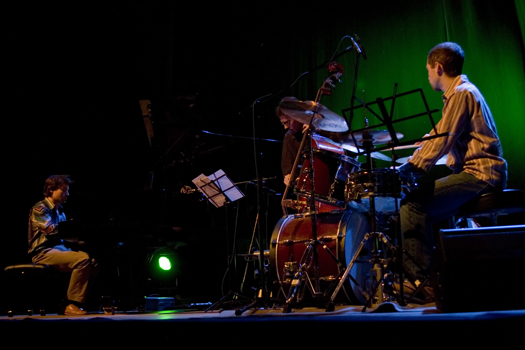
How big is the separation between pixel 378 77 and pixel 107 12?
4534 mm

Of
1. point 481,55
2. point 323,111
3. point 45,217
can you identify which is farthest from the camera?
point 45,217

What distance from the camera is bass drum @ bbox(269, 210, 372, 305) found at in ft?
14.0

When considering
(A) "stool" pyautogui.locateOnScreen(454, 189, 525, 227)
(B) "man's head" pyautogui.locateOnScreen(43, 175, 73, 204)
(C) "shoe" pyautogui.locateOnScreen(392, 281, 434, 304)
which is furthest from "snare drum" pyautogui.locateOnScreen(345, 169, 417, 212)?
(B) "man's head" pyautogui.locateOnScreen(43, 175, 73, 204)

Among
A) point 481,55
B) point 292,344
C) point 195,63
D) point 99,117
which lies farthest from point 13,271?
point 481,55

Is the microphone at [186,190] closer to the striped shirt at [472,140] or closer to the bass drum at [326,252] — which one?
the bass drum at [326,252]

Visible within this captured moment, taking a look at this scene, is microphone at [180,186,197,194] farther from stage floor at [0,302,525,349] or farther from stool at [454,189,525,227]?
stool at [454,189,525,227]

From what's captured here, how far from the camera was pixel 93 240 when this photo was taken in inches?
225

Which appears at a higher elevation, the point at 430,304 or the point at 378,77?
the point at 378,77

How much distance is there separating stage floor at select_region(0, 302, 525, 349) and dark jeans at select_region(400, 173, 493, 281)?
28.1 inches

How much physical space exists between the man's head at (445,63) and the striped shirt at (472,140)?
0.78ft

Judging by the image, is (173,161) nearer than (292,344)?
No

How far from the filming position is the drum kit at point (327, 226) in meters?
3.74

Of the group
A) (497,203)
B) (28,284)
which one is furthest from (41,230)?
(497,203)

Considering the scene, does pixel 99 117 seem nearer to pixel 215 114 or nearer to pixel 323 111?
pixel 215 114
